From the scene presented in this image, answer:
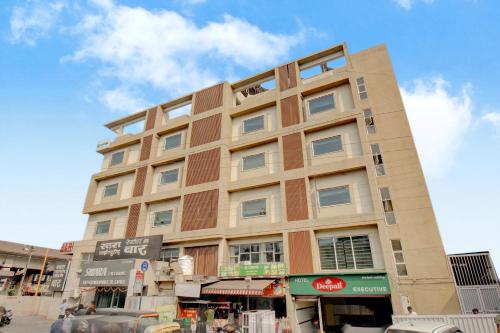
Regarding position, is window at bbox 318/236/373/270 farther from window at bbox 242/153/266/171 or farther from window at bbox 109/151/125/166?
window at bbox 109/151/125/166

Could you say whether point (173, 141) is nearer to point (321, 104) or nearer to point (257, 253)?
point (257, 253)

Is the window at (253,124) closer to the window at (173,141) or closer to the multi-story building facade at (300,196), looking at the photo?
the multi-story building facade at (300,196)

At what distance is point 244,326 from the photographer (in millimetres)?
15414

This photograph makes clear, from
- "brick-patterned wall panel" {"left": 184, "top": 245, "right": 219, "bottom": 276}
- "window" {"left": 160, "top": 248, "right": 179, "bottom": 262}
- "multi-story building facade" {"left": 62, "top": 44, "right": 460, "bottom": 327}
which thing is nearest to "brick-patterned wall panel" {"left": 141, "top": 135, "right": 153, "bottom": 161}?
"multi-story building facade" {"left": 62, "top": 44, "right": 460, "bottom": 327}

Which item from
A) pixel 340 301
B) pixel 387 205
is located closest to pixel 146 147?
pixel 340 301

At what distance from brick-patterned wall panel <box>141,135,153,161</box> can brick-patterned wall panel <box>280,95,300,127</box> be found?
15.2 metres

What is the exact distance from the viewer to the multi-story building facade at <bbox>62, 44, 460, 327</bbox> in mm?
17891

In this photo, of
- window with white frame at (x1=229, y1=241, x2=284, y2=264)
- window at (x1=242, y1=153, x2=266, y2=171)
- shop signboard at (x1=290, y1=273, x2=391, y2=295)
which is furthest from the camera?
window at (x1=242, y1=153, x2=266, y2=171)

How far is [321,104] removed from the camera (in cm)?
2416

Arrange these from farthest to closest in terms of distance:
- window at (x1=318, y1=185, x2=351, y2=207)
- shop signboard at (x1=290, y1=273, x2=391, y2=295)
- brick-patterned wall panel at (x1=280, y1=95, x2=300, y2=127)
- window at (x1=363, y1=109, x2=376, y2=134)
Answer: brick-patterned wall panel at (x1=280, y1=95, x2=300, y2=127)
window at (x1=363, y1=109, x2=376, y2=134)
window at (x1=318, y1=185, x2=351, y2=207)
shop signboard at (x1=290, y1=273, x2=391, y2=295)

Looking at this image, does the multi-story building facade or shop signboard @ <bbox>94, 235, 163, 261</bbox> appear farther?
shop signboard @ <bbox>94, 235, 163, 261</bbox>

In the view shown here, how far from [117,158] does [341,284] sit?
2818 centimetres

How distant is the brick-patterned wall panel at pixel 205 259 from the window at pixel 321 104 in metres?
14.1

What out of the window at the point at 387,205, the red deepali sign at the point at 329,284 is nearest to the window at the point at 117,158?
the red deepali sign at the point at 329,284
